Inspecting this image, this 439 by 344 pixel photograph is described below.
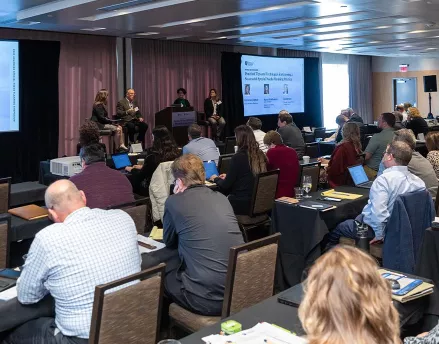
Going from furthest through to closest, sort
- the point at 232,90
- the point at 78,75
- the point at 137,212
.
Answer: the point at 232,90, the point at 78,75, the point at 137,212

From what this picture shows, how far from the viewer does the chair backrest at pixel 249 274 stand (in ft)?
9.26

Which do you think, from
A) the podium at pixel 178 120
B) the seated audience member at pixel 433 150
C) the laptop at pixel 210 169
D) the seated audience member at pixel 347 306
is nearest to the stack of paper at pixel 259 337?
the seated audience member at pixel 347 306

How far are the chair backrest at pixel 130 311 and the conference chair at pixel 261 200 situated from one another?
271cm

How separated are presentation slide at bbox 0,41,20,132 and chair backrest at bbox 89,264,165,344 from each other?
26.2 feet

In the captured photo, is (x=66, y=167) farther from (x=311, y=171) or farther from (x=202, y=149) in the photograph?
(x=311, y=171)

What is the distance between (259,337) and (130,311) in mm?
678

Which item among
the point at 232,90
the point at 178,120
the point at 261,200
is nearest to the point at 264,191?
Answer: the point at 261,200

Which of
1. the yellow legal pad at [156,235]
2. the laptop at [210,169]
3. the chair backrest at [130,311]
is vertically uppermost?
the laptop at [210,169]

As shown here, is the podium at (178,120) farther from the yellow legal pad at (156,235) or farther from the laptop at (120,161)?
the yellow legal pad at (156,235)

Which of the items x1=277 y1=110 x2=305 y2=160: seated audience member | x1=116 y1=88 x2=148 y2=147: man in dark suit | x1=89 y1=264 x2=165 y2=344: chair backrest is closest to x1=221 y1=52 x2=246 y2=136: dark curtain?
x1=116 y1=88 x2=148 y2=147: man in dark suit

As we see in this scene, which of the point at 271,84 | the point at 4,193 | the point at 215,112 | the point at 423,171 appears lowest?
the point at 4,193

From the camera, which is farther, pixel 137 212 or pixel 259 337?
pixel 137 212

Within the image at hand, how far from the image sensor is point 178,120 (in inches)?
433

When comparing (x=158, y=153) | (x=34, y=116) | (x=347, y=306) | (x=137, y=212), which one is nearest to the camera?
(x=347, y=306)
